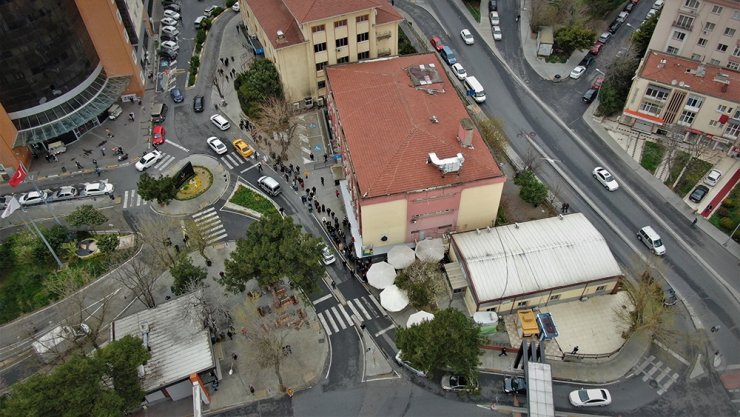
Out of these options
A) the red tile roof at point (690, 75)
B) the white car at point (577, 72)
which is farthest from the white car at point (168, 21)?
the red tile roof at point (690, 75)

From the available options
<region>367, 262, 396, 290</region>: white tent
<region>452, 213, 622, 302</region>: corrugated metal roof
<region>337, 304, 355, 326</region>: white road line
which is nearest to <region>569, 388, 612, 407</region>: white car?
<region>452, 213, 622, 302</region>: corrugated metal roof

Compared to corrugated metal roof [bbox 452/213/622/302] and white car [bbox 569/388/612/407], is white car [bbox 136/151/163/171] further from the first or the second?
white car [bbox 569/388/612/407]

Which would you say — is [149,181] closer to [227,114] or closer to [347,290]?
[227,114]

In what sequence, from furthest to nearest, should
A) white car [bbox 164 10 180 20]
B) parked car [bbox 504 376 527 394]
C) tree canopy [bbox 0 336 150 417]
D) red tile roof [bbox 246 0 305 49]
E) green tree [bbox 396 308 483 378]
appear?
white car [bbox 164 10 180 20] < red tile roof [bbox 246 0 305 49] < parked car [bbox 504 376 527 394] < green tree [bbox 396 308 483 378] < tree canopy [bbox 0 336 150 417]

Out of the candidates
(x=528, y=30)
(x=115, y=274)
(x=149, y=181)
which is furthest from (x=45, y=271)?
(x=528, y=30)

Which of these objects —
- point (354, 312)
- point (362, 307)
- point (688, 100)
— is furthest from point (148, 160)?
point (688, 100)

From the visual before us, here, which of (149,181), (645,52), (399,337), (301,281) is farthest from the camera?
(645,52)

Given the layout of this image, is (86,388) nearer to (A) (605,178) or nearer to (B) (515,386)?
(B) (515,386)
